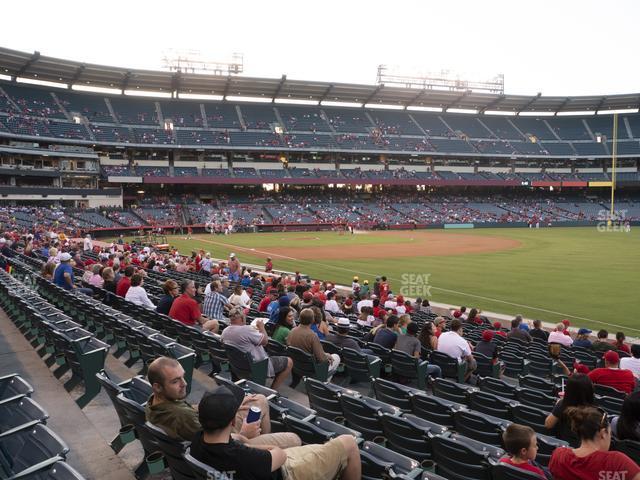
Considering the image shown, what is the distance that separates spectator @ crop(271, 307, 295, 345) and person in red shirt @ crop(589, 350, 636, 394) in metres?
5.37

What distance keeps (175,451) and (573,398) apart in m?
4.21

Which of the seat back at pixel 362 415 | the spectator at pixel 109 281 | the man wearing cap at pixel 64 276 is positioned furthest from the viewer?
the spectator at pixel 109 281

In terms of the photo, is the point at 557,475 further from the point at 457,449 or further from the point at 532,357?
the point at 532,357

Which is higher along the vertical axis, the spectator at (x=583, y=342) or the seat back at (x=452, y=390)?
the seat back at (x=452, y=390)

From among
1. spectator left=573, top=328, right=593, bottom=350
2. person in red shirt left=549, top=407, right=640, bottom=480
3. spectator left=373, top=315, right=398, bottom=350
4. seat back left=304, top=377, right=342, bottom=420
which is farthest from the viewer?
spectator left=573, top=328, right=593, bottom=350

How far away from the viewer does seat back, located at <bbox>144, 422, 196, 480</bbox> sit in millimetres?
3992

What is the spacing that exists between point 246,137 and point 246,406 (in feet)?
259

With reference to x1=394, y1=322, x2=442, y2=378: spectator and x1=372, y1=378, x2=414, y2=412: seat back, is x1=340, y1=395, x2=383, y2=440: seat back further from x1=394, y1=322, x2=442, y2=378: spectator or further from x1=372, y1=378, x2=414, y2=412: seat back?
x1=394, y1=322, x2=442, y2=378: spectator

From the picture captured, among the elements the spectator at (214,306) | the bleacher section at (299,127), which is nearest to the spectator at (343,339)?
the spectator at (214,306)

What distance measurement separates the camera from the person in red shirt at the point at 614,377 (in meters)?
7.83

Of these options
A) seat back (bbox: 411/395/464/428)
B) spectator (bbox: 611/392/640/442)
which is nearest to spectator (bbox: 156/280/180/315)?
seat back (bbox: 411/395/464/428)

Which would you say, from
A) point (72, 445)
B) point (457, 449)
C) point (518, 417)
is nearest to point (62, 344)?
point (72, 445)

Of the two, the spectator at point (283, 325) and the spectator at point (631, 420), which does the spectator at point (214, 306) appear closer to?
the spectator at point (283, 325)

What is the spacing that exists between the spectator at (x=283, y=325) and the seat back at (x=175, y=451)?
506cm
